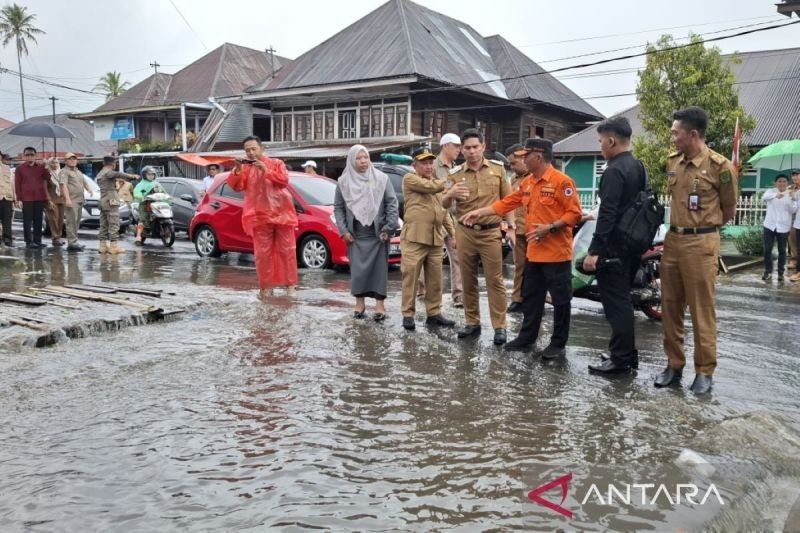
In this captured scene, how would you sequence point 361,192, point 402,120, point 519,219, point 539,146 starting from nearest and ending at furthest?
1. point 539,146
2. point 361,192
3. point 519,219
4. point 402,120

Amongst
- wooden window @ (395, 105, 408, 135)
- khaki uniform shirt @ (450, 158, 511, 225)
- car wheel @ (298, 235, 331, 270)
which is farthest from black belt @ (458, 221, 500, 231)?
wooden window @ (395, 105, 408, 135)

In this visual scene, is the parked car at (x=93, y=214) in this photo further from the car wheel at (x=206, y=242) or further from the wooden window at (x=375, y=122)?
the wooden window at (x=375, y=122)

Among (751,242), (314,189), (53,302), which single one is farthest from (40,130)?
(751,242)

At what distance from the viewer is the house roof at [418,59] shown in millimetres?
29672

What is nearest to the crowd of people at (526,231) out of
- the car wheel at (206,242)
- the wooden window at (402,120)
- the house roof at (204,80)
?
the car wheel at (206,242)

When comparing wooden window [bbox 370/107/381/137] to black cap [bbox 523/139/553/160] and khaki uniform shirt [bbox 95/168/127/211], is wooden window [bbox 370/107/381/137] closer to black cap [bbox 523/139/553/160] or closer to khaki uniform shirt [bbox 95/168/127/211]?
khaki uniform shirt [bbox 95/168/127/211]

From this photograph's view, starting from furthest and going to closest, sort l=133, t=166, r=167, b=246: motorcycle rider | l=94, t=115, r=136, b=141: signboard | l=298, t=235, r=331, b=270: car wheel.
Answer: l=94, t=115, r=136, b=141: signboard → l=133, t=166, r=167, b=246: motorcycle rider → l=298, t=235, r=331, b=270: car wheel

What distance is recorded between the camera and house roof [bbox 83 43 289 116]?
4272 cm

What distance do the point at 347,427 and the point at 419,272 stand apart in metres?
2.95

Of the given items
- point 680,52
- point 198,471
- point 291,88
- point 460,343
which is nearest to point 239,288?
point 460,343

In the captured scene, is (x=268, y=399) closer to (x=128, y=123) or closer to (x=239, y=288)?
(x=239, y=288)

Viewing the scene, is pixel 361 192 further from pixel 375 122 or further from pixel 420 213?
pixel 375 122

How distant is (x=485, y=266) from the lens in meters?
6.16

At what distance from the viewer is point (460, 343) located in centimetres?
618
